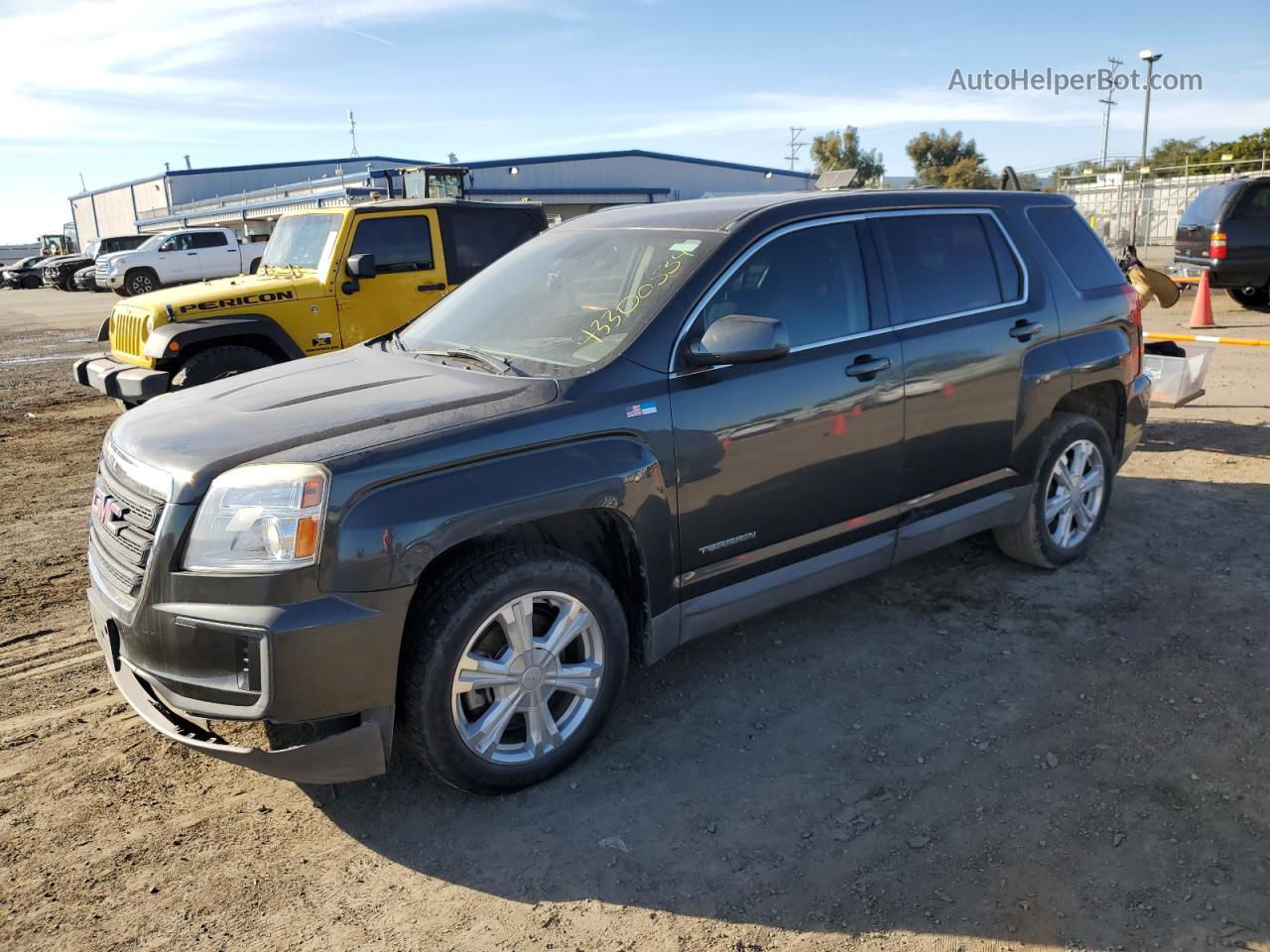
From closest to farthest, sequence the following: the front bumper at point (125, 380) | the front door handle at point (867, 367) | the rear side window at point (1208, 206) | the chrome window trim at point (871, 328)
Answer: the chrome window trim at point (871, 328) < the front door handle at point (867, 367) < the front bumper at point (125, 380) < the rear side window at point (1208, 206)

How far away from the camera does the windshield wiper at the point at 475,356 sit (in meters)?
3.64

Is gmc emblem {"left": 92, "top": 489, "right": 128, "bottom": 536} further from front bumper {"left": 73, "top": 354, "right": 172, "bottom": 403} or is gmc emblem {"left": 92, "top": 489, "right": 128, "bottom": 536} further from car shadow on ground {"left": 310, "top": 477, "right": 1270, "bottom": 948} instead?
front bumper {"left": 73, "top": 354, "right": 172, "bottom": 403}

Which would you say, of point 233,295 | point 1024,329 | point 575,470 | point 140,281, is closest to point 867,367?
point 1024,329

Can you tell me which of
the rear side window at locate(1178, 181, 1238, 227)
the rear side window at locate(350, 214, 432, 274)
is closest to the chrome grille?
the rear side window at locate(350, 214, 432, 274)

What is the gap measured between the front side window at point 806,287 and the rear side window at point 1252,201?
1372cm

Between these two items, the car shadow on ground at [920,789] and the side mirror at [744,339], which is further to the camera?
the side mirror at [744,339]

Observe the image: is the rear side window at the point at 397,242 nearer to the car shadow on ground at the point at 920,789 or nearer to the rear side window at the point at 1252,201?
the car shadow on ground at the point at 920,789

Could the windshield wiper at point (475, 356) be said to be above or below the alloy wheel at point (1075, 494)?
above

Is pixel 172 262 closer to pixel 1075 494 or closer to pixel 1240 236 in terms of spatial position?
pixel 1240 236

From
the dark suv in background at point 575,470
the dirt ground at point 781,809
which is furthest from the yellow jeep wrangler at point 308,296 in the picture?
the dark suv in background at point 575,470

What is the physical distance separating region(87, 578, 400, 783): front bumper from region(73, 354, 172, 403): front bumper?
5469mm

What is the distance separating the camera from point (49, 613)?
193 inches

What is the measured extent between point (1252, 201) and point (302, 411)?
16007 millimetres

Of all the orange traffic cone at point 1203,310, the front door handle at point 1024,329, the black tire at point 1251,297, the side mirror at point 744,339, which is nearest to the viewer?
the side mirror at point 744,339
